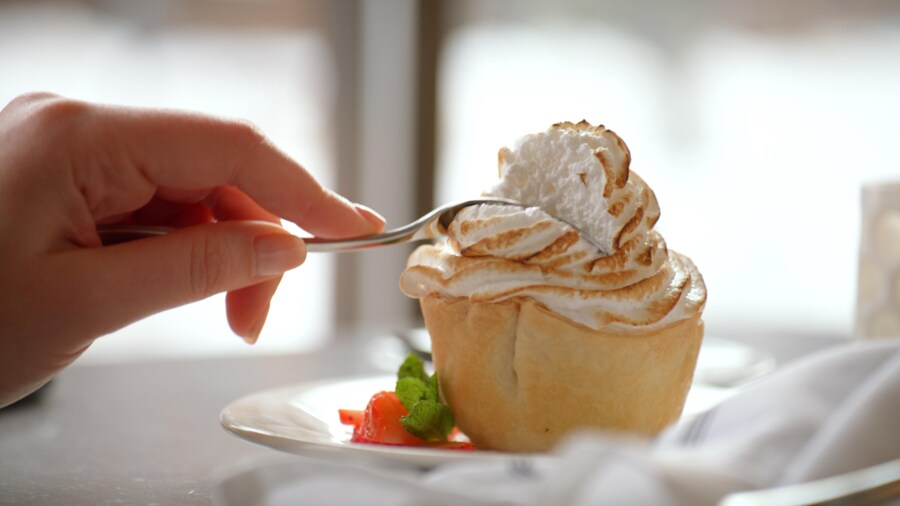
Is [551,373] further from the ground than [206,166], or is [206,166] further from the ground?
[206,166]

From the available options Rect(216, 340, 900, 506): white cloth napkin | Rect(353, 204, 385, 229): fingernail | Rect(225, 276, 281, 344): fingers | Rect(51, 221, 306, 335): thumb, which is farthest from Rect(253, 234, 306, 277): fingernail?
Rect(216, 340, 900, 506): white cloth napkin

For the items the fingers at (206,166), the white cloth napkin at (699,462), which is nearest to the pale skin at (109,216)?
the fingers at (206,166)

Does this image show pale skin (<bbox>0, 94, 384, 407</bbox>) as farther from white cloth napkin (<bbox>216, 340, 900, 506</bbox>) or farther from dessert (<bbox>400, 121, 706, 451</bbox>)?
white cloth napkin (<bbox>216, 340, 900, 506</bbox>)

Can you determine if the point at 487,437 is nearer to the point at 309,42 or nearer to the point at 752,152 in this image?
the point at 752,152

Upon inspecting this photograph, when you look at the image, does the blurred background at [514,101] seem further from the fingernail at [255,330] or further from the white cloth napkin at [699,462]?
the white cloth napkin at [699,462]

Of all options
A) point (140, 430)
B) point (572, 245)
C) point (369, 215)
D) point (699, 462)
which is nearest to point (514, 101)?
point (140, 430)

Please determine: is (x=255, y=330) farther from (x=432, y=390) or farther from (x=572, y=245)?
(x=572, y=245)
